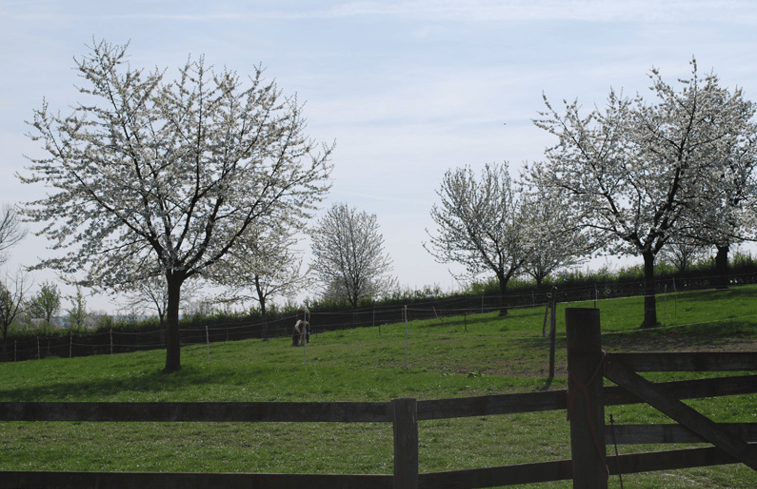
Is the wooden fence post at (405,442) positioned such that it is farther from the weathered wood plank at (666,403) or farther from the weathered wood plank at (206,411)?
the weathered wood plank at (666,403)

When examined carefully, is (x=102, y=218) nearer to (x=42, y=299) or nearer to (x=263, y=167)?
(x=263, y=167)

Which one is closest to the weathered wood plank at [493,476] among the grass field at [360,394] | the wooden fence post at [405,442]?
the wooden fence post at [405,442]

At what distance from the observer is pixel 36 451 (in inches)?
374

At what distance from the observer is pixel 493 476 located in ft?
12.8

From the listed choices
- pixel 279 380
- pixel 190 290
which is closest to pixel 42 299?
pixel 190 290

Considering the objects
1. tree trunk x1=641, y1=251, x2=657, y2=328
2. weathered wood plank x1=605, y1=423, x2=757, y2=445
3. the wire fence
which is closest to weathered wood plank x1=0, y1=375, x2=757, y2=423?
weathered wood plank x1=605, y1=423, x2=757, y2=445

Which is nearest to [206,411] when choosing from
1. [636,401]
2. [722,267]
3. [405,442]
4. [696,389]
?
[405,442]

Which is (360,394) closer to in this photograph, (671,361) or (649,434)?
(649,434)

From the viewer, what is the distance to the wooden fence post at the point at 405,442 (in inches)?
147

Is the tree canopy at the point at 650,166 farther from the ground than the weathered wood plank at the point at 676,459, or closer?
farther from the ground

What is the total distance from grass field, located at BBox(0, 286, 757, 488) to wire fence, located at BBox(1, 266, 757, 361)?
8636mm

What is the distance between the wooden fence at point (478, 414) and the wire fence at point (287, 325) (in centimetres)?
3614

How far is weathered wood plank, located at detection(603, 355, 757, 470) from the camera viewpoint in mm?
3908

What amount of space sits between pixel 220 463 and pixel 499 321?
88.1 feet
